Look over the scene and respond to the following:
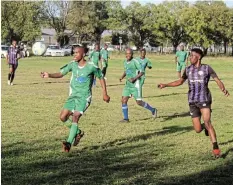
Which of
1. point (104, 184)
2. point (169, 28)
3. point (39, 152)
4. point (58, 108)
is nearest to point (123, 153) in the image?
point (39, 152)

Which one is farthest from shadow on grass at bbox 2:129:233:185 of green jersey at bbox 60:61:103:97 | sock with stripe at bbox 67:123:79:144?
green jersey at bbox 60:61:103:97

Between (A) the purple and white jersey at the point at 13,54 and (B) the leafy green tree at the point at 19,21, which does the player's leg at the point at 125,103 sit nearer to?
(A) the purple and white jersey at the point at 13,54

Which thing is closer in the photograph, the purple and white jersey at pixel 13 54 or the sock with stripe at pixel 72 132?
the sock with stripe at pixel 72 132

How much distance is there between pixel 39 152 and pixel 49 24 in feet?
264

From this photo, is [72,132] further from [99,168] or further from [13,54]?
[13,54]

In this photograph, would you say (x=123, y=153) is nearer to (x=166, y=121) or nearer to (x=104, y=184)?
(x=104, y=184)

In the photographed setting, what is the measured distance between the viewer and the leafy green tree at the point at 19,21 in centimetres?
6981

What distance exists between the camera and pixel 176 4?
80750 millimetres

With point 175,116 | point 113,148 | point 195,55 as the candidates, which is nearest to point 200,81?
point 195,55

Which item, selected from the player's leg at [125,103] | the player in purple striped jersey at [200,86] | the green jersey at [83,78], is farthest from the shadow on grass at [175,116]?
the green jersey at [83,78]

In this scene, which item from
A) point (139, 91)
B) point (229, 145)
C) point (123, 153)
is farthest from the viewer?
point (139, 91)

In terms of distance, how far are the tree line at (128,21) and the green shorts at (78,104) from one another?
61.7 meters

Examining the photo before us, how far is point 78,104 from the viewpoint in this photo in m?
9.07

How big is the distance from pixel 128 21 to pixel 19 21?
1891cm
